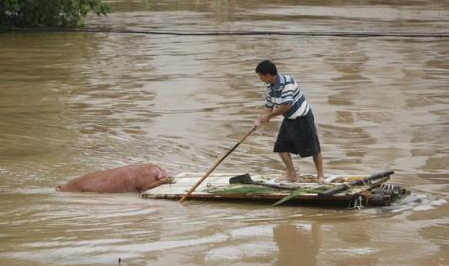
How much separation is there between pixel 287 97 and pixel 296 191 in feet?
2.95

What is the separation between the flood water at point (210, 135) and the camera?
7078mm

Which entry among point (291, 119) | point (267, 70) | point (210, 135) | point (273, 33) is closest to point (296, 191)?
point (291, 119)

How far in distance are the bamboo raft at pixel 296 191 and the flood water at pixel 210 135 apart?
10cm

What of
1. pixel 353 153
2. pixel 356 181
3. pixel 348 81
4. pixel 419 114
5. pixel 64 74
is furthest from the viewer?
pixel 64 74

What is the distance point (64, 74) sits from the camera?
1748 cm

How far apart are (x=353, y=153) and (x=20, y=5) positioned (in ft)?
46.5

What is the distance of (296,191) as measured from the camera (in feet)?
26.8

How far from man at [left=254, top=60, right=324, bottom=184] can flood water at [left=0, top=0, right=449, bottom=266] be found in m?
0.67

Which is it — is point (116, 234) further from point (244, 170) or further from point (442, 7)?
point (442, 7)

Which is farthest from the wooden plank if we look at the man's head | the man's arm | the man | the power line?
the power line

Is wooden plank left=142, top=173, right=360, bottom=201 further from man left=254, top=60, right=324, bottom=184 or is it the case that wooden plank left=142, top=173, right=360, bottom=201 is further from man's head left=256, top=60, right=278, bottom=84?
man's head left=256, top=60, right=278, bottom=84

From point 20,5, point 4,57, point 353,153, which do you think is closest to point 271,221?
point 353,153

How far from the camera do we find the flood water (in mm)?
7078

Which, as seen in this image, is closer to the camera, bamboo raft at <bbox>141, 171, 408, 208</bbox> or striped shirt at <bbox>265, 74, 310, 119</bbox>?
bamboo raft at <bbox>141, 171, 408, 208</bbox>
